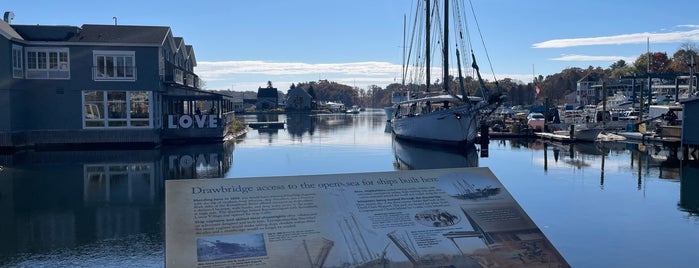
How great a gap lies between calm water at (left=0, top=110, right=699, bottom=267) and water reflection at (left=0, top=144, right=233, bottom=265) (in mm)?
39

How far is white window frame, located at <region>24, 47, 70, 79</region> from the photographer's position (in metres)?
36.5

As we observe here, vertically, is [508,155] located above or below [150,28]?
below

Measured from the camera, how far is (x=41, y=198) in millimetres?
18484

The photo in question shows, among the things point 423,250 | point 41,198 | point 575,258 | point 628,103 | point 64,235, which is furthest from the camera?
point 628,103

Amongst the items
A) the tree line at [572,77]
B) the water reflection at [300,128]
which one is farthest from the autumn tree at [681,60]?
the water reflection at [300,128]

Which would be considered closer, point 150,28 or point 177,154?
point 177,154

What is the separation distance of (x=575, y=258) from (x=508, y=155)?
910 inches

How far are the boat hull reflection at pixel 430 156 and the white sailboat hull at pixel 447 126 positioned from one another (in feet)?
1.61

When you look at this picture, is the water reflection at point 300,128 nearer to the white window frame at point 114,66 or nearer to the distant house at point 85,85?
the distant house at point 85,85

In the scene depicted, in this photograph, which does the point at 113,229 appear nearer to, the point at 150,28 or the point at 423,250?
the point at 423,250

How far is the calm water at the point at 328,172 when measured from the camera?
1227 cm

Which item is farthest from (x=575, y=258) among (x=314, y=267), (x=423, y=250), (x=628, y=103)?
(x=628, y=103)

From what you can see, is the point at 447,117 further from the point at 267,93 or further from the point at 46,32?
the point at 267,93

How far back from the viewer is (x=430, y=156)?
34062 mm
